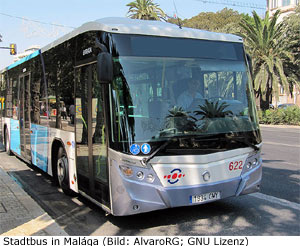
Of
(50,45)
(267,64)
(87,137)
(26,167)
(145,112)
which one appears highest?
(267,64)

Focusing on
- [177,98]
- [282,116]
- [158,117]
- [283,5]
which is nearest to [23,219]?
[158,117]

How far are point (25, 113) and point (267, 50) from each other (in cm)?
2333

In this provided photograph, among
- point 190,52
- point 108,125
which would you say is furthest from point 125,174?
point 190,52

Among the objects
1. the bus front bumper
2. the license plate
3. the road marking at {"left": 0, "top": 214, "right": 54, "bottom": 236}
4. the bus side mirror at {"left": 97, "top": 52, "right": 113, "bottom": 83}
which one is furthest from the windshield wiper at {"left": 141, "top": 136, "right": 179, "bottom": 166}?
the road marking at {"left": 0, "top": 214, "right": 54, "bottom": 236}

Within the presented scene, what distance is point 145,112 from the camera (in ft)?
16.0

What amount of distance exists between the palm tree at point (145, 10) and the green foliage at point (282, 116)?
15107mm

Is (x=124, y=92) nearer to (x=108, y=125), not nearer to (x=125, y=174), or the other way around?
(x=108, y=125)

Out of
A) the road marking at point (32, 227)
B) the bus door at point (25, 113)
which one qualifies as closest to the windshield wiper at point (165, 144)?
the road marking at point (32, 227)

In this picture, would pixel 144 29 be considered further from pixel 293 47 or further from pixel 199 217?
pixel 293 47

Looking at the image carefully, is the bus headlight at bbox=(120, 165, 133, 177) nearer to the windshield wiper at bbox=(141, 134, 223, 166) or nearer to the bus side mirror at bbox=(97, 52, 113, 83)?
the windshield wiper at bbox=(141, 134, 223, 166)

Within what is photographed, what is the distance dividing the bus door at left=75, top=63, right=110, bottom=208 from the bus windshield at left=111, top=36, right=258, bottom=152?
46cm

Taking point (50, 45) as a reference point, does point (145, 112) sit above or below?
below

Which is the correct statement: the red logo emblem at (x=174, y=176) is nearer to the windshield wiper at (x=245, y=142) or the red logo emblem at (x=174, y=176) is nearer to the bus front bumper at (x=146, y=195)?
the bus front bumper at (x=146, y=195)

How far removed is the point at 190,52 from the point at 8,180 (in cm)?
503
